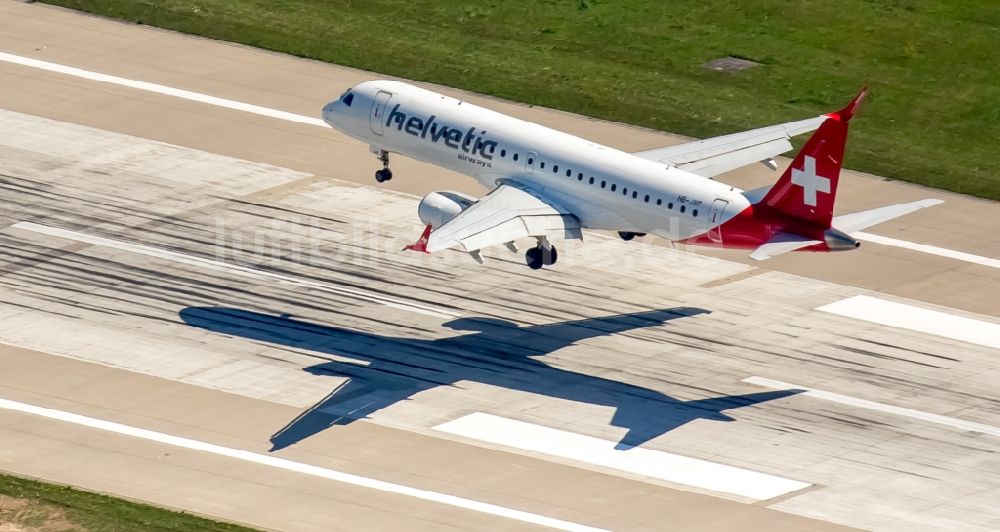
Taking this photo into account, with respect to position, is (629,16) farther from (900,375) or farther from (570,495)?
(570,495)

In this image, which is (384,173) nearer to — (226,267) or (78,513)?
(226,267)

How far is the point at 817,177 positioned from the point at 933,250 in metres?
15.6

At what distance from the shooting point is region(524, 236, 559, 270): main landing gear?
228 ft

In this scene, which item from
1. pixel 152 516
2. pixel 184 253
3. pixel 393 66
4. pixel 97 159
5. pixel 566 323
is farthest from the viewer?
pixel 393 66

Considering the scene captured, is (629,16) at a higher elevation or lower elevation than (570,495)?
higher

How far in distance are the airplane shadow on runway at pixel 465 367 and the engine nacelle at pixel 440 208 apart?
3.83m

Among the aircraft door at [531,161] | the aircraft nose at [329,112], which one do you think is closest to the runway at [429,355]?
the aircraft nose at [329,112]

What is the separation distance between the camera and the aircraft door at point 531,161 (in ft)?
228

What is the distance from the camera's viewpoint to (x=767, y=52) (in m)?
92.1

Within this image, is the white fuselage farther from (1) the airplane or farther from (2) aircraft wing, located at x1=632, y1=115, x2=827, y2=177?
(2) aircraft wing, located at x1=632, y1=115, x2=827, y2=177

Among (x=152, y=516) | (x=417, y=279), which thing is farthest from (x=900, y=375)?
(x=152, y=516)

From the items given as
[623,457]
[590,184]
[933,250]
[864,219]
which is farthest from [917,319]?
[623,457]

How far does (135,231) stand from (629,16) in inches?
1275

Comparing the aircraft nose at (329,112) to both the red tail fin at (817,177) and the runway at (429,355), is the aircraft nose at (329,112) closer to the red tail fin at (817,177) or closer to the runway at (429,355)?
the runway at (429,355)
